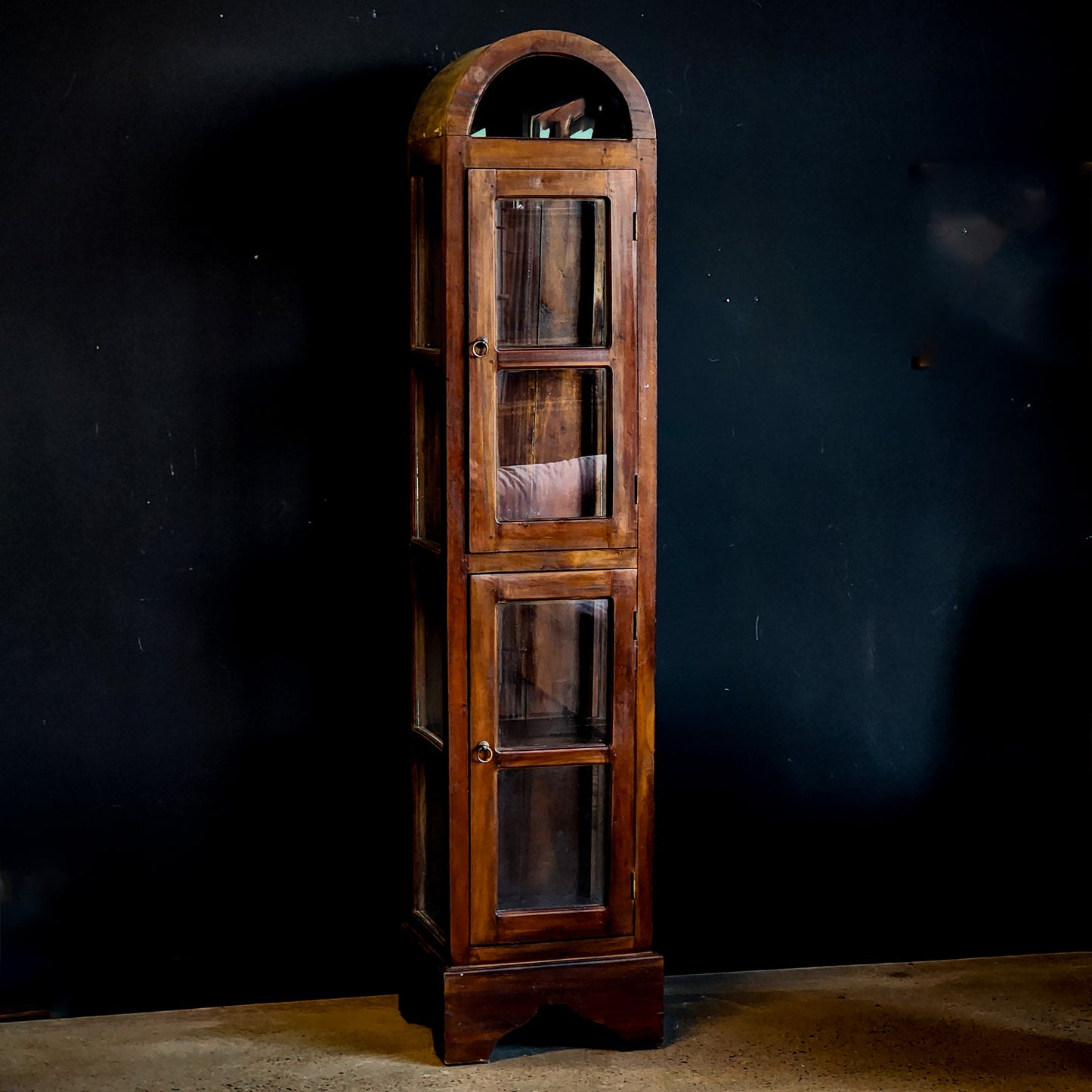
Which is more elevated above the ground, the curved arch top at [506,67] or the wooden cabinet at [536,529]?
the curved arch top at [506,67]

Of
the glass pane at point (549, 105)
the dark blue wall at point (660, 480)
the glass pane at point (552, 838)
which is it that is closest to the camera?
the glass pane at point (549, 105)

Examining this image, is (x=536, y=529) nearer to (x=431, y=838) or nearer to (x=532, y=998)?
(x=431, y=838)

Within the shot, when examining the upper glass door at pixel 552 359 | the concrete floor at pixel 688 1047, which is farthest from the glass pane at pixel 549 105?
the concrete floor at pixel 688 1047

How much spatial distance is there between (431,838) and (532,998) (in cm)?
39

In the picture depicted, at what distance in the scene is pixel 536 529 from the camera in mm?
2965

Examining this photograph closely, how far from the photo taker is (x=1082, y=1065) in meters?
3.08

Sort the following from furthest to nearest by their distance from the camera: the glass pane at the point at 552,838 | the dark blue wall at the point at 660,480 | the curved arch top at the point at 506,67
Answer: the dark blue wall at the point at 660,480 → the glass pane at the point at 552,838 → the curved arch top at the point at 506,67

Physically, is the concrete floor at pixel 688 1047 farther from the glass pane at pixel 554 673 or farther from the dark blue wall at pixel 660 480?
the glass pane at pixel 554 673

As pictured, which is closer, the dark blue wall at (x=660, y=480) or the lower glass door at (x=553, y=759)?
the lower glass door at (x=553, y=759)

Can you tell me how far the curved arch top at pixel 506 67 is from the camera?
112 inches

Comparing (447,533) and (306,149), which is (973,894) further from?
(306,149)

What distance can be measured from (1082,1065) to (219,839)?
6.14ft

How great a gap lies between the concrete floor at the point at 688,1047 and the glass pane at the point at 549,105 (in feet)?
6.08

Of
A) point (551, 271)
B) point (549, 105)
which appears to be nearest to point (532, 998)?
point (551, 271)
